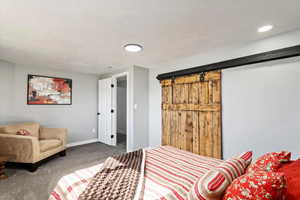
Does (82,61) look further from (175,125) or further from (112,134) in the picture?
(175,125)

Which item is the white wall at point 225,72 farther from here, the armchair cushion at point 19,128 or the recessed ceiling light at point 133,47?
the armchair cushion at point 19,128

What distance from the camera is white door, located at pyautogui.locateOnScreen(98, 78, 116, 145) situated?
4395 mm

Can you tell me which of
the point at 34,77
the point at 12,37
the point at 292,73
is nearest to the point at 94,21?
the point at 12,37

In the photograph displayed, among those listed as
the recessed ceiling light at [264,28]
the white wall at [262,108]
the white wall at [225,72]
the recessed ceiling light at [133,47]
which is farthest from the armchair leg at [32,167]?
the recessed ceiling light at [264,28]

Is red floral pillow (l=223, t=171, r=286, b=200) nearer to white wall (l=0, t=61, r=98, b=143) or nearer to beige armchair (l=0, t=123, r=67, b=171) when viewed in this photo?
beige armchair (l=0, t=123, r=67, b=171)

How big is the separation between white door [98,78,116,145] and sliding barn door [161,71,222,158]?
1.79 m

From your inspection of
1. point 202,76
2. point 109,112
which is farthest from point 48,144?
point 202,76

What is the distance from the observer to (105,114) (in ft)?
15.1

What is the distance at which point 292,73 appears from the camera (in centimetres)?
196

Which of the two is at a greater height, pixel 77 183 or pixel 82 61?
pixel 82 61

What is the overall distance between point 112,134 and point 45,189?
7.57 ft

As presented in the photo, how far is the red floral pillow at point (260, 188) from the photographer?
2.51ft

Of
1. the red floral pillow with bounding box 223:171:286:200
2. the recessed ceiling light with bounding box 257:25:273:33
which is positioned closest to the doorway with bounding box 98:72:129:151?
the recessed ceiling light with bounding box 257:25:273:33

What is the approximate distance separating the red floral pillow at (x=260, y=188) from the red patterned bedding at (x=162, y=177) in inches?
16.4
